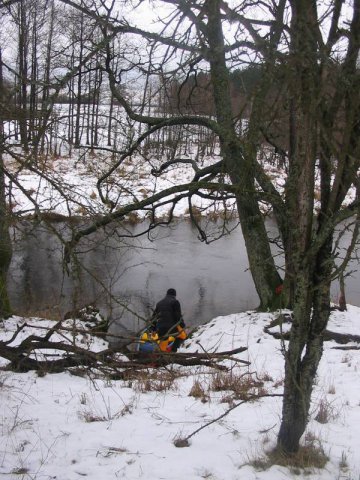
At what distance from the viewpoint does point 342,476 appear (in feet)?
10.0

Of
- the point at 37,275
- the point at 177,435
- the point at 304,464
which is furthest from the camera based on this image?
the point at 37,275

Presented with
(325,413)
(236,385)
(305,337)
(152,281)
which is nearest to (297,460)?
(305,337)

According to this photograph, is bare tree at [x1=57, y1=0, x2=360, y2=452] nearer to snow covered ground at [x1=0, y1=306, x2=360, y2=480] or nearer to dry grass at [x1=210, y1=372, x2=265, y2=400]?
snow covered ground at [x1=0, y1=306, x2=360, y2=480]

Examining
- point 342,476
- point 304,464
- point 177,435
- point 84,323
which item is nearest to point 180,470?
point 177,435

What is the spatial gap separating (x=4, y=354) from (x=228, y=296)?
931cm

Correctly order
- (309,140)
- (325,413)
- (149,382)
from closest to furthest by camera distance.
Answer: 1. (309,140)
2. (325,413)
3. (149,382)

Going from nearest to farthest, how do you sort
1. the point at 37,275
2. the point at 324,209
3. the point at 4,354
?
the point at 324,209, the point at 4,354, the point at 37,275

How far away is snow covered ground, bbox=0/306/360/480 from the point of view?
3168 millimetres

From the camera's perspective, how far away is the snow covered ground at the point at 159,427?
3168 mm

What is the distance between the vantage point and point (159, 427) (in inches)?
154

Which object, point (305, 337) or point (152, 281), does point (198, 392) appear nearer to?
point (305, 337)

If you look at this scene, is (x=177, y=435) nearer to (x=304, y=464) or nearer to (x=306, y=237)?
(x=304, y=464)

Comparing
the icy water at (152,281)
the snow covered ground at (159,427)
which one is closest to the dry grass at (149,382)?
the snow covered ground at (159,427)

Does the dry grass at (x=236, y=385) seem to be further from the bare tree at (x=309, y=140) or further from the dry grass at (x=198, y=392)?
the bare tree at (x=309, y=140)
